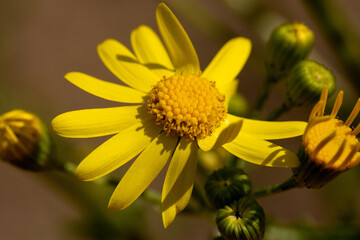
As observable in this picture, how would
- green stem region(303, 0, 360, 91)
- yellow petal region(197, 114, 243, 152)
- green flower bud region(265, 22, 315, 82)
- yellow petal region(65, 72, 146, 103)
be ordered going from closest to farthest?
yellow petal region(197, 114, 243, 152)
yellow petal region(65, 72, 146, 103)
green flower bud region(265, 22, 315, 82)
green stem region(303, 0, 360, 91)

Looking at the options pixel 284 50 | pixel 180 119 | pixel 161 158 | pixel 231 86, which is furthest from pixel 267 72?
pixel 161 158

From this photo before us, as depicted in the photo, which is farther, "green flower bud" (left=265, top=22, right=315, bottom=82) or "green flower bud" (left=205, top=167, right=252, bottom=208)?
"green flower bud" (left=265, top=22, right=315, bottom=82)

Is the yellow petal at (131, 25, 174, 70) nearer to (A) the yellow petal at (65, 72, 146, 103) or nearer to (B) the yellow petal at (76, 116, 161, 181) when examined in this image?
(A) the yellow petal at (65, 72, 146, 103)

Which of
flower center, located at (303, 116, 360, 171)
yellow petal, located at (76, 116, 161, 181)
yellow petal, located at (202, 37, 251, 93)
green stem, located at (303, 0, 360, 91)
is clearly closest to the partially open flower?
flower center, located at (303, 116, 360, 171)

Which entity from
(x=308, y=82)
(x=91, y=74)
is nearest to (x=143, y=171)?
(x=308, y=82)

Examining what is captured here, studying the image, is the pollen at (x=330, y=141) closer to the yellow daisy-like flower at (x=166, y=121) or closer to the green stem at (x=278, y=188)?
the yellow daisy-like flower at (x=166, y=121)

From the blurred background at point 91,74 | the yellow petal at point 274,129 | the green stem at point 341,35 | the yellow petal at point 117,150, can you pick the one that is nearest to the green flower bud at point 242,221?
the yellow petal at point 274,129
